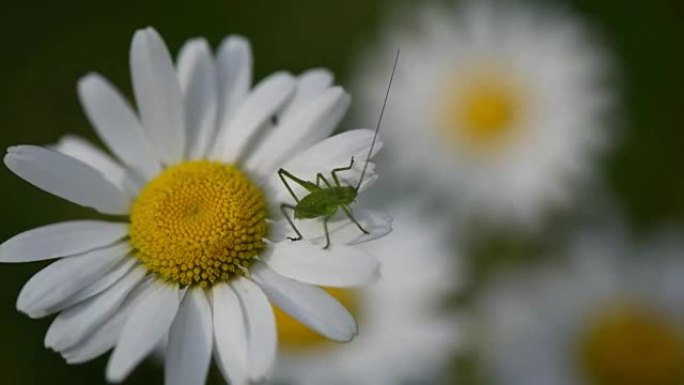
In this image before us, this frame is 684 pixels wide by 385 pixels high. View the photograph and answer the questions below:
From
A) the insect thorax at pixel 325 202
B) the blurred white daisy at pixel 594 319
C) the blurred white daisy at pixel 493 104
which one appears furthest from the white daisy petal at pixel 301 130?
the blurred white daisy at pixel 493 104

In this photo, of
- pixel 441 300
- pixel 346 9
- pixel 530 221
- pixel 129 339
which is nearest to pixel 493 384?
pixel 441 300

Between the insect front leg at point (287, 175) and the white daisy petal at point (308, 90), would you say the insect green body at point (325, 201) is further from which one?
the white daisy petal at point (308, 90)

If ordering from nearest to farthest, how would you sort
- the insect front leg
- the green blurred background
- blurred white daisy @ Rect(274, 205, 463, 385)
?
the insect front leg, blurred white daisy @ Rect(274, 205, 463, 385), the green blurred background

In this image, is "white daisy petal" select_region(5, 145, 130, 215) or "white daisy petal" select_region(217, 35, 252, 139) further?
"white daisy petal" select_region(217, 35, 252, 139)

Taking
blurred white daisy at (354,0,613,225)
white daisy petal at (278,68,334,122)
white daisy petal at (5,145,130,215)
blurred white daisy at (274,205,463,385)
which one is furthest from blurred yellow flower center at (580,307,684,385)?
white daisy petal at (5,145,130,215)

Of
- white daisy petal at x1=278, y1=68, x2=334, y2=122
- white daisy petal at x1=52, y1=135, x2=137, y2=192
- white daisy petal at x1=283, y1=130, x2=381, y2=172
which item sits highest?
white daisy petal at x1=278, y1=68, x2=334, y2=122

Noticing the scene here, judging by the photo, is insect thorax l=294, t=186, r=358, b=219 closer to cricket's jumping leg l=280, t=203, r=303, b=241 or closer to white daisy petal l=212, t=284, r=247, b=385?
cricket's jumping leg l=280, t=203, r=303, b=241

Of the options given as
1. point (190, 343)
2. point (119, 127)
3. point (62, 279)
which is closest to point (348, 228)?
point (190, 343)

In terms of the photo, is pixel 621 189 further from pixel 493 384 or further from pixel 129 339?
pixel 129 339
